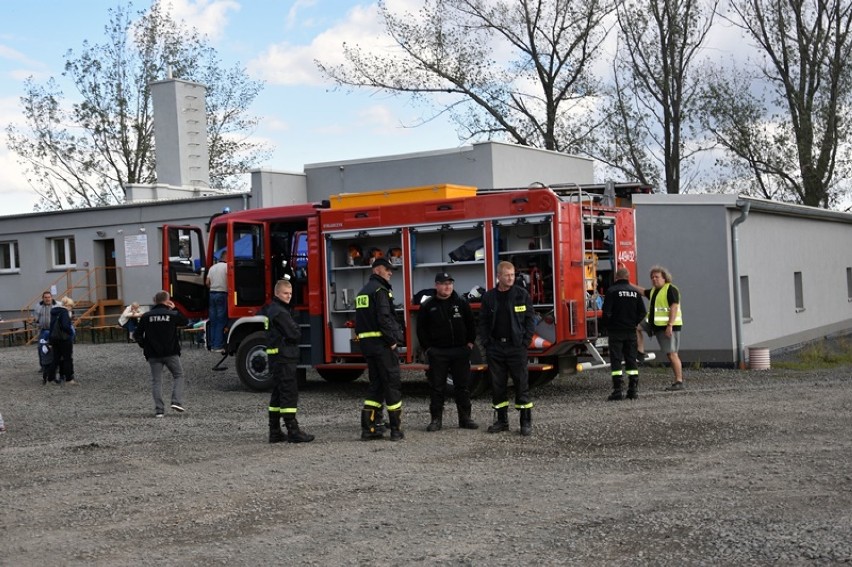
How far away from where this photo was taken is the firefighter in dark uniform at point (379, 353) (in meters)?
11.4

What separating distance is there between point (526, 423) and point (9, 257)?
28.5 meters

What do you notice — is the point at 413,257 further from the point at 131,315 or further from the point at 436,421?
the point at 131,315

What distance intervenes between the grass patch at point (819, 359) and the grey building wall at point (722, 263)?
782 mm

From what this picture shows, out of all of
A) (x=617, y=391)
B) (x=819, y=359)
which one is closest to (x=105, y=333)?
(x=819, y=359)

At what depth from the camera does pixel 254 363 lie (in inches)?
668

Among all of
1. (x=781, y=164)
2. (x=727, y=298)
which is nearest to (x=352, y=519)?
(x=727, y=298)

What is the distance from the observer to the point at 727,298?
738 inches

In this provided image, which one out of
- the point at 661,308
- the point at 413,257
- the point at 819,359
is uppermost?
the point at 413,257

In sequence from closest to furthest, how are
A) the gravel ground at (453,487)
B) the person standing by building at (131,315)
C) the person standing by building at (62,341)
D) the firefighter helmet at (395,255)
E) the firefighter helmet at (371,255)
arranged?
the gravel ground at (453,487), the firefighter helmet at (395,255), the firefighter helmet at (371,255), the person standing by building at (62,341), the person standing by building at (131,315)

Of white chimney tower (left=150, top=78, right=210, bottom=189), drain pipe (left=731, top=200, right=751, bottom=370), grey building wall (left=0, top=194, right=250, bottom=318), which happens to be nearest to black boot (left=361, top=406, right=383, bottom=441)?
drain pipe (left=731, top=200, right=751, bottom=370)

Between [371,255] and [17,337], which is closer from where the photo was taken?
[371,255]

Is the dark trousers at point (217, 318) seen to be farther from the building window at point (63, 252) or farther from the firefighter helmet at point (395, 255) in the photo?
the building window at point (63, 252)

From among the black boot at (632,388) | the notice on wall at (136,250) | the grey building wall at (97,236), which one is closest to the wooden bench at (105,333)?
the grey building wall at (97,236)

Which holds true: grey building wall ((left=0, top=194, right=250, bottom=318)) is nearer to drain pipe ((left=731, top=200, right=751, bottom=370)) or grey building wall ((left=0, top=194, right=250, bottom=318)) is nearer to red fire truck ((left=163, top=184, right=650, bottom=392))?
red fire truck ((left=163, top=184, right=650, bottom=392))
